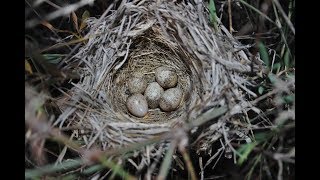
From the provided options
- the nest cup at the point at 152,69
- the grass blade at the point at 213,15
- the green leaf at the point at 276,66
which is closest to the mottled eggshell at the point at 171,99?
the nest cup at the point at 152,69

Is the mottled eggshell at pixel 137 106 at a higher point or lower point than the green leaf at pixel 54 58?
lower

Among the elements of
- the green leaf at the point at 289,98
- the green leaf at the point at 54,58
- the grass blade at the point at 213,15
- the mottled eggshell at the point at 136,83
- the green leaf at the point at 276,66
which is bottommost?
the green leaf at the point at 289,98

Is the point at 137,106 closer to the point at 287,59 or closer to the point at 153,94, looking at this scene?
the point at 153,94

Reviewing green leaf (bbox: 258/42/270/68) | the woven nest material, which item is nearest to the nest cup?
the woven nest material

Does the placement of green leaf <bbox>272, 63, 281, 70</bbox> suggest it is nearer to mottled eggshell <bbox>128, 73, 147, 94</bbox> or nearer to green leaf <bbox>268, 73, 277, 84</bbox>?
green leaf <bbox>268, 73, 277, 84</bbox>

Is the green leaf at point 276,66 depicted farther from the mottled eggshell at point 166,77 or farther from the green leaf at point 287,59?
the mottled eggshell at point 166,77
